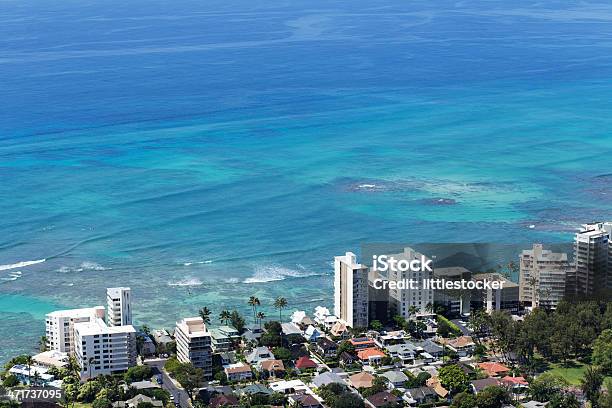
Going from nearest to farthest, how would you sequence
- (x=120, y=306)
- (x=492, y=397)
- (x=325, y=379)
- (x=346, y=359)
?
(x=492, y=397) → (x=325, y=379) → (x=346, y=359) → (x=120, y=306)

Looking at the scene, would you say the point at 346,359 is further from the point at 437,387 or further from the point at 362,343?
the point at 437,387

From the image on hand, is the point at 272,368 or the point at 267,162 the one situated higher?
the point at 267,162

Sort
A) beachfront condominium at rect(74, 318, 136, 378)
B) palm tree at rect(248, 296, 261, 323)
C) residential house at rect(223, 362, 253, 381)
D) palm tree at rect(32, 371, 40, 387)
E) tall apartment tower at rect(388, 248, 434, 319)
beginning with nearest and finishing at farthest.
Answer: palm tree at rect(32, 371, 40, 387) < residential house at rect(223, 362, 253, 381) < beachfront condominium at rect(74, 318, 136, 378) < tall apartment tower at rect(388, 248, 434, 319) < palm tree at rect(248, 296, 261, 323)

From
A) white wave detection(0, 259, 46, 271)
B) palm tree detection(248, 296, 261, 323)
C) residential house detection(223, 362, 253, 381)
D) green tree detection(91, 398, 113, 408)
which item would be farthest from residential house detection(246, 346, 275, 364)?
white wave detection(0, 259, 46, 271)

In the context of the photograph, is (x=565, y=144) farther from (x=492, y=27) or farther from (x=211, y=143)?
(x=492, y=27)

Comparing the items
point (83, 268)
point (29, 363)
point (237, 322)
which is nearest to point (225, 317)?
point (237, 322)

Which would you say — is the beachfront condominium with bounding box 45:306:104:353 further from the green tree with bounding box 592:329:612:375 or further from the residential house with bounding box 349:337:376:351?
the green tree with bounding box 592:329:612:375
